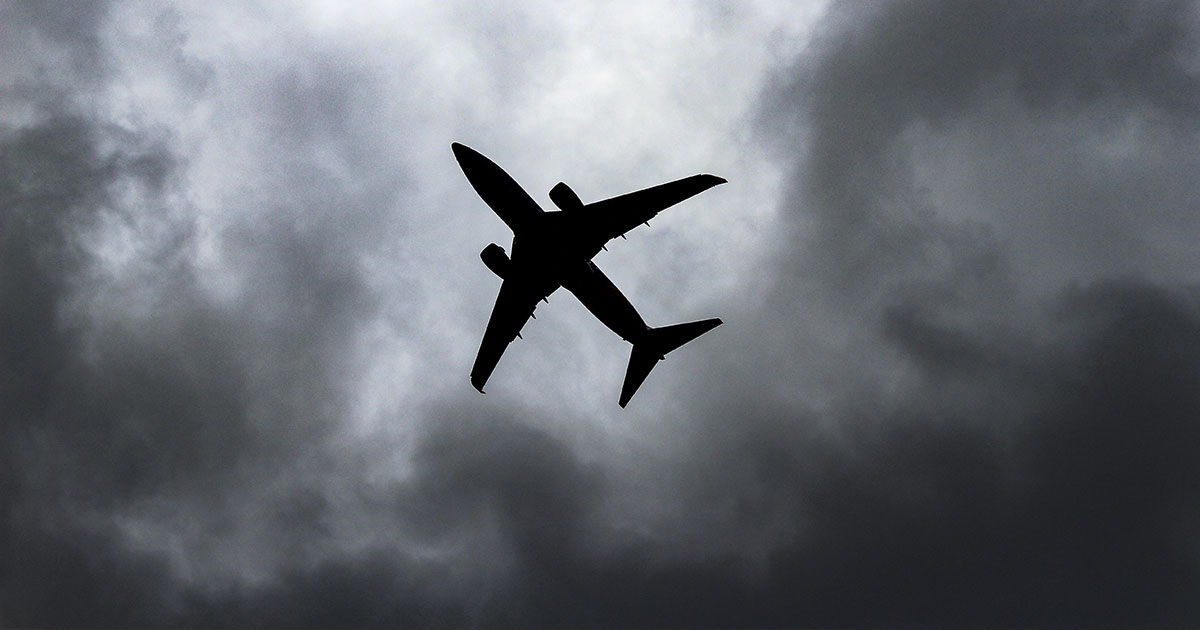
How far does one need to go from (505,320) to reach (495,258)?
703cm

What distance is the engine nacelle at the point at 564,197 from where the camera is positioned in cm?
6000

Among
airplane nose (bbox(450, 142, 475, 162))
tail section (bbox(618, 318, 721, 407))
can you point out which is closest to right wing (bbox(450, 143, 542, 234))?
airplane nose (bbox(450, 142, 475, 162))

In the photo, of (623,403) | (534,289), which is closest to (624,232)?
(534,289)

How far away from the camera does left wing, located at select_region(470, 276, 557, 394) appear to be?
66.9 metres

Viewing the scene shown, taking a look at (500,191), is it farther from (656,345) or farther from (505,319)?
(656,345)

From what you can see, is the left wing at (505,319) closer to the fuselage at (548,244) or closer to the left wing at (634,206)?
the fuselage at (548,244)

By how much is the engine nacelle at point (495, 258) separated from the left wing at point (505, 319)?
65.7 inches

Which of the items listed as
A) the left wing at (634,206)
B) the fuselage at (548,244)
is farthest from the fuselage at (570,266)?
the left wing at (634,206)

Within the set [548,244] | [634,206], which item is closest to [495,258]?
[548,244]

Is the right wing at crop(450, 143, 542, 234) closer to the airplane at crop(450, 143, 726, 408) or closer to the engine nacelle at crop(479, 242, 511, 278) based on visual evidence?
the airplane at crop(450, 143, 726, 408)

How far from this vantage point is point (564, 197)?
197 feet

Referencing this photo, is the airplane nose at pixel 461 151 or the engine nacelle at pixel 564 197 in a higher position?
the airplane nose at pixel 461 151

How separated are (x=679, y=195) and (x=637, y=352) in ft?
50.2

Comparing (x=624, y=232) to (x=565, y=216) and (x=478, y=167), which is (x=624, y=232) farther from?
(x=478, y=167)
